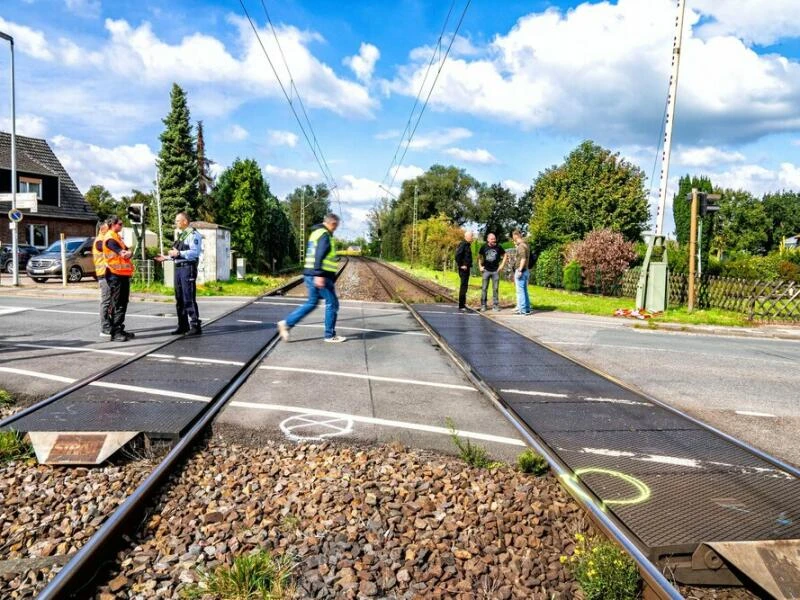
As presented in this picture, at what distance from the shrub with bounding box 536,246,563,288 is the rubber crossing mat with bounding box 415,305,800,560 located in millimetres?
23988

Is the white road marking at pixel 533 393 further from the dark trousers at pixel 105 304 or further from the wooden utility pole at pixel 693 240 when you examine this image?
the wooden utility pole at pixel 693 240

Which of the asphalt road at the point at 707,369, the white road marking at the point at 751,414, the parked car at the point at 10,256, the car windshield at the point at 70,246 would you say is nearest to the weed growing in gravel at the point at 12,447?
the asphalt road at the point at 707,369

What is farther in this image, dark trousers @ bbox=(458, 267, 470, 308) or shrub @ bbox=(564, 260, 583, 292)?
shrub @ bbox=(564, 260, 583, 292)

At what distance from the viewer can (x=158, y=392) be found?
6.18m

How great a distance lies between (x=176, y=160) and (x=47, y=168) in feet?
25.9

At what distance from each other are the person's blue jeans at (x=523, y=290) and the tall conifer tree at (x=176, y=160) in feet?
106

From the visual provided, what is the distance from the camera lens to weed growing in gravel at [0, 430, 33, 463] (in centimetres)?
439

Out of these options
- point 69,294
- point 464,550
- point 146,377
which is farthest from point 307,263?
point 69,294

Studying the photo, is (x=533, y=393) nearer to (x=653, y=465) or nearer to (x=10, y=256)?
(x=653, y=465)

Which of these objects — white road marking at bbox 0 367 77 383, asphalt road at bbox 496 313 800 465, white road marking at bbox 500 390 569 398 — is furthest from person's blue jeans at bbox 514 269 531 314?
white road marking at bbox 0 367 77 383

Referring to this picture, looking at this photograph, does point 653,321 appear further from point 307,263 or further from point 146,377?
point 146,377

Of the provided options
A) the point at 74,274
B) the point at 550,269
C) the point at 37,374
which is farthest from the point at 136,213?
the point at 550,269

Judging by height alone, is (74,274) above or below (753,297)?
below

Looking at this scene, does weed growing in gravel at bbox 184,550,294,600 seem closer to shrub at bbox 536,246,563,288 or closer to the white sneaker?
the white sneaker
